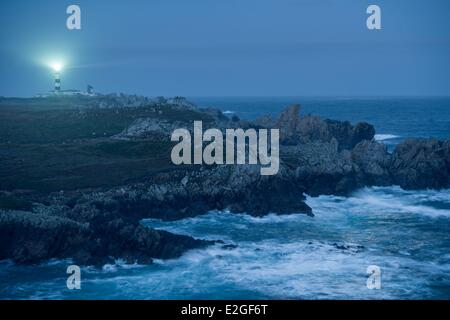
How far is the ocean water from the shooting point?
3316 centimetres

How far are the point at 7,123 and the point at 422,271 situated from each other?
70491 mm

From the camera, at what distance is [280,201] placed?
51469 mm

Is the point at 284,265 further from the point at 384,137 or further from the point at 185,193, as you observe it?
the point at 384,137

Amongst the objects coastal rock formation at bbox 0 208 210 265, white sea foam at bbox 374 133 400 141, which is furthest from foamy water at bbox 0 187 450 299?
white sea foam at bbox 374 133 400 141

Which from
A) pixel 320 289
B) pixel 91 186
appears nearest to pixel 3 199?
pixel 91 186

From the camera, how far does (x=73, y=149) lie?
70.0 meters

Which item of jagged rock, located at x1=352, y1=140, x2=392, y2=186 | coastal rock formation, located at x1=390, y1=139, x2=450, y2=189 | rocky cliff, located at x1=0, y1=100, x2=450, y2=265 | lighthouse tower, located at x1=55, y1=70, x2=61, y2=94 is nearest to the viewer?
rocky cliff, located at x1=0, y1=100, x2=450, y2=265

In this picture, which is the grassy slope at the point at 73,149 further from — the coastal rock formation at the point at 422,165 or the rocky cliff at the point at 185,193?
the coastal rock formation at the point at 422,165

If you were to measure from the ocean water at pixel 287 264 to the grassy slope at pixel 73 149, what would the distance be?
11.9 meters

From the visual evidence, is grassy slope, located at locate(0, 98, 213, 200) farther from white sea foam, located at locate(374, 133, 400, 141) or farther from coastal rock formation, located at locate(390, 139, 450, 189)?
white sea foam, located at locate(374, 133, 400, 141)

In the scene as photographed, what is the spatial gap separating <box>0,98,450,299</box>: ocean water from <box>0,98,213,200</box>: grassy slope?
1187 centimetres

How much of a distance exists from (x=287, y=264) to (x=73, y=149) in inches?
1595

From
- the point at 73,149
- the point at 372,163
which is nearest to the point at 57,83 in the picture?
the point at 73,149

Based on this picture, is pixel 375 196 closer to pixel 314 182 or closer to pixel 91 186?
pixel 314 182
